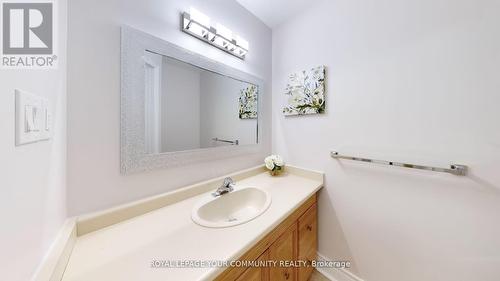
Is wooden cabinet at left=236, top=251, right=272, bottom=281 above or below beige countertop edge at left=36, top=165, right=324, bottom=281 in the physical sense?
below

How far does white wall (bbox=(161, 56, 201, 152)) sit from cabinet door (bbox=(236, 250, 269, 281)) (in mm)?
752

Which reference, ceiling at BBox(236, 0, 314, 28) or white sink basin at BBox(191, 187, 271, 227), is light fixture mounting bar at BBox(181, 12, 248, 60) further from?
white sink basin at BBox(191, 187, 271, 227)

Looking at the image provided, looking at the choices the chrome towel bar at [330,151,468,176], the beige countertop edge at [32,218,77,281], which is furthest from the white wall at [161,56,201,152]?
the chrome towel bar at [330,151,468,176]

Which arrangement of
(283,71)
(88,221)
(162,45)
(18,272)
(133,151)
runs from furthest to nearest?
(283,71), (162,45), (133,151), (88,221), (18,272)

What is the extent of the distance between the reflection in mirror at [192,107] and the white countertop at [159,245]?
0.38 metres

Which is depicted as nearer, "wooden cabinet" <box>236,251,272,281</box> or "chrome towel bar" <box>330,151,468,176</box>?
"wooden cabinet" <box>236,251,272,281</box>

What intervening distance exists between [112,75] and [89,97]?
0.14m

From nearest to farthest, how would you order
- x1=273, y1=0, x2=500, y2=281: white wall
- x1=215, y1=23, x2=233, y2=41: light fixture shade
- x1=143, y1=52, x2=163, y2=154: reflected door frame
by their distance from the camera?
x1=273, y1=0, x2=500, y2=281: white wall
x1=143, y1=52, x2=163, y2=154: reflected door frame
x1=215, y1=23, x2=233, y2=41: light fixture shade

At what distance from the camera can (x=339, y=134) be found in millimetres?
1301

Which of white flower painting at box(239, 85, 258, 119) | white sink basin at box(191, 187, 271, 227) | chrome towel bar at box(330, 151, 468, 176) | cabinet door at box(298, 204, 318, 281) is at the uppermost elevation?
white flower painting at box(239, 85, 258, 119)

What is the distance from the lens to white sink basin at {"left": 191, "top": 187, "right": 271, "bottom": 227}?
1.02 metres

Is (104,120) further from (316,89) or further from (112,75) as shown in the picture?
(316,89)

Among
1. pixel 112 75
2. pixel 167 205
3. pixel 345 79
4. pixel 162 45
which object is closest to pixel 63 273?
pixel 167 205

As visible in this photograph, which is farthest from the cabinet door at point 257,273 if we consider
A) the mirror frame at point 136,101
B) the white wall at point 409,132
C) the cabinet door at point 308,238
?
the white wall at point 409,132
